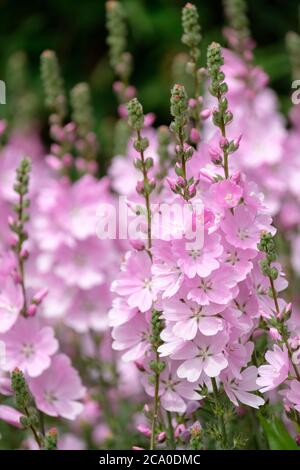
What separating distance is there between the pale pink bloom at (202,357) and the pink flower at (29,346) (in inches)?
14.9

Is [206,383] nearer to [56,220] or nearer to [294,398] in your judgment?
[294,398]

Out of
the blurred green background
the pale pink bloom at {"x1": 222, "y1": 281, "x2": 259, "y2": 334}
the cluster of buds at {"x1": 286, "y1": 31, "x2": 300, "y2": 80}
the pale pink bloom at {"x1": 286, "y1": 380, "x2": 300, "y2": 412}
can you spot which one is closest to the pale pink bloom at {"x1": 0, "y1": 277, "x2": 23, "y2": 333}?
the pale pink bloom at {"x1": 222, "y1": 281, "x2": 259, "y2": 334}

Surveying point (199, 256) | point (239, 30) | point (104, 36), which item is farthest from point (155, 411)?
point (104, 36)

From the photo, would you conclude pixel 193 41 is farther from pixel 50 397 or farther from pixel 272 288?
pixel 50 397

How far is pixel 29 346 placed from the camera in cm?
182

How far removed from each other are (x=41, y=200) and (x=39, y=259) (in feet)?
0.53

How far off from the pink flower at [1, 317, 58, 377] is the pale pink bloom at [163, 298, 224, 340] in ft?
1.31

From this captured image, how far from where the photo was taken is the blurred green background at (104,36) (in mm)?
4211

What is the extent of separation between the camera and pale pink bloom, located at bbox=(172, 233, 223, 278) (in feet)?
4.74

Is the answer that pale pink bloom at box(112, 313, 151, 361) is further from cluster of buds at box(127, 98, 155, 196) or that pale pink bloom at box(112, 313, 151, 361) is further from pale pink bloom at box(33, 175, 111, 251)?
pale pink bloom at box(33, 175, 111, 251)

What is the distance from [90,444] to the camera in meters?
2.41

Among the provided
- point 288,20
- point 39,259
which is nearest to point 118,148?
point 39,259

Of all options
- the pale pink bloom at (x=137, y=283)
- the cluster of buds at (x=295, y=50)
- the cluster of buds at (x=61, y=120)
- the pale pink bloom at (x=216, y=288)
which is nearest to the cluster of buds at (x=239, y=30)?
the cluster of buds at (x=295, y=50)

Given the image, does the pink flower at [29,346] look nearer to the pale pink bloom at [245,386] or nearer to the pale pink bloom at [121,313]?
the pale pink bloom at [121,313]
